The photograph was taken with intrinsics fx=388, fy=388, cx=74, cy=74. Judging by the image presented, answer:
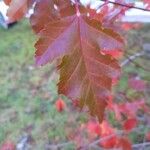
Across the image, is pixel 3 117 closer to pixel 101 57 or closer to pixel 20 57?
pixel 20 57

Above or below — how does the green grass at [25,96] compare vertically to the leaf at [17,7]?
below

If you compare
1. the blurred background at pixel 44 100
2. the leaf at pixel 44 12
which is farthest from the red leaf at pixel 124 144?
the leaf at pixel 44 12

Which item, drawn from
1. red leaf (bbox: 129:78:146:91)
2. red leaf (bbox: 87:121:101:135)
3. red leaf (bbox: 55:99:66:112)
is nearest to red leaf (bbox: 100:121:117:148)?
red leaf (bbox: 87:121:101:135)

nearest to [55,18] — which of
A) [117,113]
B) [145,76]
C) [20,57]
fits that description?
[117,113]

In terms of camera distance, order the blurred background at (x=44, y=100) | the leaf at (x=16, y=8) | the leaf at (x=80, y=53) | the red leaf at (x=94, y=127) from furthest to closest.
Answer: the blurred background at (x=44, y=100)
the red leaf at (x=94, y=127)
the leaf at (x=16, y=8)
the leaf at (x=80, y=53)

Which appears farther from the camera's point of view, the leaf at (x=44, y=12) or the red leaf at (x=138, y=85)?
the red leaf at (x=138, y=85)

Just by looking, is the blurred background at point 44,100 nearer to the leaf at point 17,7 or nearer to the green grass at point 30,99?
the green grass at point 30,99

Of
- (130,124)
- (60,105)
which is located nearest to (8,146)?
(60,105)

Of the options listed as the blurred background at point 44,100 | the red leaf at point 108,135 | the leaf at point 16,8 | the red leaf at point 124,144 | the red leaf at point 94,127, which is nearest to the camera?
the leaf at point 16,8
